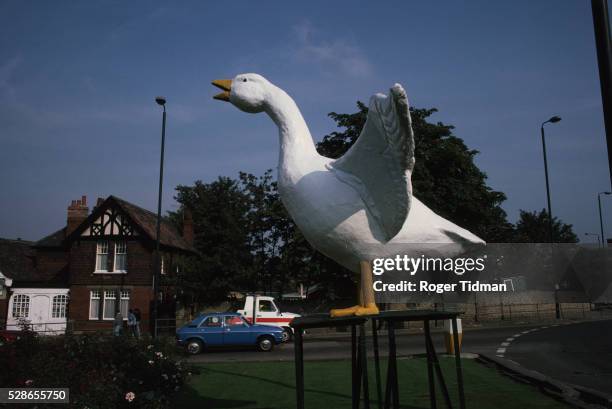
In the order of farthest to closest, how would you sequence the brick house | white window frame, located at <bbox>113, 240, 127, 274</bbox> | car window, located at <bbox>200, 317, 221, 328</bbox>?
white window frame, located at <bbox>113, 240, 127, 274</bbox>
the brick house
car window, located at <bbox>200, 317, 221, 328</bbox>

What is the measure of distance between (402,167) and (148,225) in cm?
2509

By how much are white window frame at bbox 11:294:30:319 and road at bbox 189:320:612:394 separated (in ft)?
51.5

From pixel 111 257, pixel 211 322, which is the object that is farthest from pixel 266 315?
pixel 111 257

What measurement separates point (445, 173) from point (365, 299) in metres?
17.4

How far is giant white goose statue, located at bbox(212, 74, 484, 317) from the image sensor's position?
12.8 ft

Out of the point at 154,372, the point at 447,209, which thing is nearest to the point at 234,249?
the point at 447,209

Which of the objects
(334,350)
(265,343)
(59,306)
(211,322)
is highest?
(59,306)

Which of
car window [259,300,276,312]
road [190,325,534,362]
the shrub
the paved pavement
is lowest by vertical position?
road [190,325,534,362]

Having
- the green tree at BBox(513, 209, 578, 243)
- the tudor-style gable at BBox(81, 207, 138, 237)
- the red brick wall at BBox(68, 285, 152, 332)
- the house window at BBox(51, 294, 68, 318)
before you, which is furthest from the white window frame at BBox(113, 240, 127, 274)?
the green tree at BBox(513, 209, 578, 243)

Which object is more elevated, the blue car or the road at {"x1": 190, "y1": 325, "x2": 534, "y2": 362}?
the blue car

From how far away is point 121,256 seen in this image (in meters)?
25.7

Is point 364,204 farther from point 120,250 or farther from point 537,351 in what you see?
point 120,250

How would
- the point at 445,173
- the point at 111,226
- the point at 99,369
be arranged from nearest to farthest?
1. the point at 99,369
2. the point at 445,173
3. the point at 111,226

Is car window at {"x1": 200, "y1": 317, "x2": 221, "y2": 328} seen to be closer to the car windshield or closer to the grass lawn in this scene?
the car windshield
